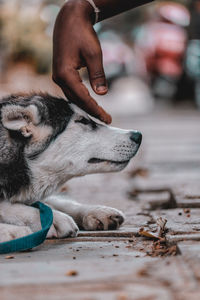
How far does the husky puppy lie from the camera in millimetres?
3246

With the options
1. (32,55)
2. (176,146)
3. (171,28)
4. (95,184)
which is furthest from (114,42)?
(95,184)

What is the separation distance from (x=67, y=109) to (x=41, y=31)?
11993 mm

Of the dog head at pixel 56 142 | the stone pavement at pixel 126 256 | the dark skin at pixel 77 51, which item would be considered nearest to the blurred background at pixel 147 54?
the stone pavement at pixel 126 256

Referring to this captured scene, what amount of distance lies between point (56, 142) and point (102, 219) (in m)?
0.50

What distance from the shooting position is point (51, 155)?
11.0 feet

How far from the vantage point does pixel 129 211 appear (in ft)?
13.1

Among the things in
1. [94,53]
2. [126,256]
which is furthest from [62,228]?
[94,53]

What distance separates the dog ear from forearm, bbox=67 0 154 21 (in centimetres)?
60

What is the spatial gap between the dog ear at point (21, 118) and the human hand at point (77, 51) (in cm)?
28

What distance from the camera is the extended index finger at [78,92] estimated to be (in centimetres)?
310

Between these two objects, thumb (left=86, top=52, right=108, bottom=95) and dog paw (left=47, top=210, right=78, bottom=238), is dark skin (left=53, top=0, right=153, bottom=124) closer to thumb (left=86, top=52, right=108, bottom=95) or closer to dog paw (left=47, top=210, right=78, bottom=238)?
thumb (left=86, top=52, right=108, bottom=95)

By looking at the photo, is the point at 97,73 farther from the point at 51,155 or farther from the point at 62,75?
the point at 51,155

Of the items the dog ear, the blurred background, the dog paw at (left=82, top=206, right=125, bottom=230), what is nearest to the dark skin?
the dog ear

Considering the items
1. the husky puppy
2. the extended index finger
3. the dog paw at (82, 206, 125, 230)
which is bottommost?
the dog paw at (82, 206, 125, 230)
